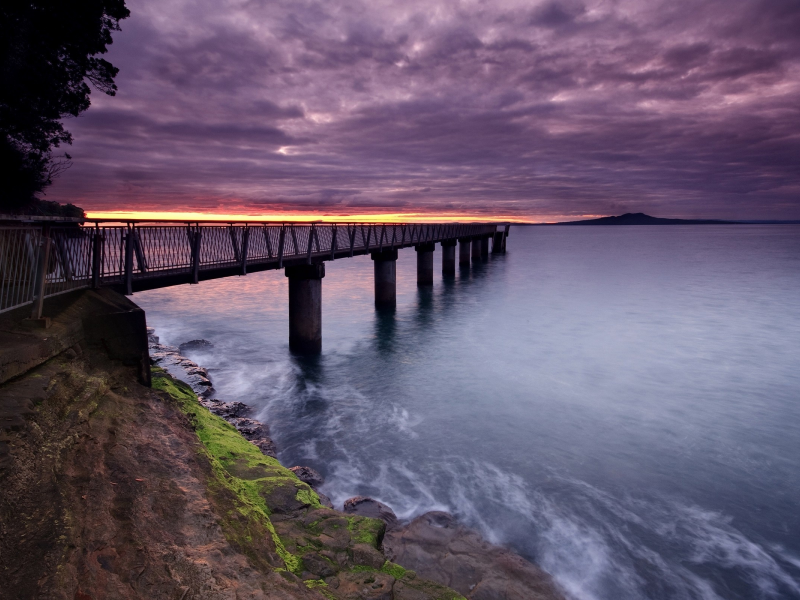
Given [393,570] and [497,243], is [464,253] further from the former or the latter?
[393,570]

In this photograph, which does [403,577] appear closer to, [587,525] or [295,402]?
[587,525]

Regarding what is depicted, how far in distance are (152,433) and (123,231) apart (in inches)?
225

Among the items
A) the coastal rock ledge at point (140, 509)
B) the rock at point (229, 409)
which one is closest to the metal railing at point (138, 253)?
the coastal rock ledge at point (140, 509)

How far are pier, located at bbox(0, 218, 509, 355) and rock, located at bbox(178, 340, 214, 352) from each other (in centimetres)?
485

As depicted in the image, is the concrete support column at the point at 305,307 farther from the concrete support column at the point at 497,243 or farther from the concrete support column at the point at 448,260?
the concrete support column at the point at 497,243

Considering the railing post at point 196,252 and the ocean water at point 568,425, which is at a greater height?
the railing post at point 196,252

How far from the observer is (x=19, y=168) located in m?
17.7

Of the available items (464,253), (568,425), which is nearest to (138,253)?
(568,425)

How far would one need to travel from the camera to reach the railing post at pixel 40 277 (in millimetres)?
6332

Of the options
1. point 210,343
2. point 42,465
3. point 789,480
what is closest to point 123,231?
point 42,465

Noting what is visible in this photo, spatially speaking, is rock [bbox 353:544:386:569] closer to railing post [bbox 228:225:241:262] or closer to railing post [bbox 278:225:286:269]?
railing post [bbox 228:225:241:262]

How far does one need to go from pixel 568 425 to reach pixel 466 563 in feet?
25.6

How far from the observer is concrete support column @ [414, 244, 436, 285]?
4184 cm

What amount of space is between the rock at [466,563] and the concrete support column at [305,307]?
1183cm
